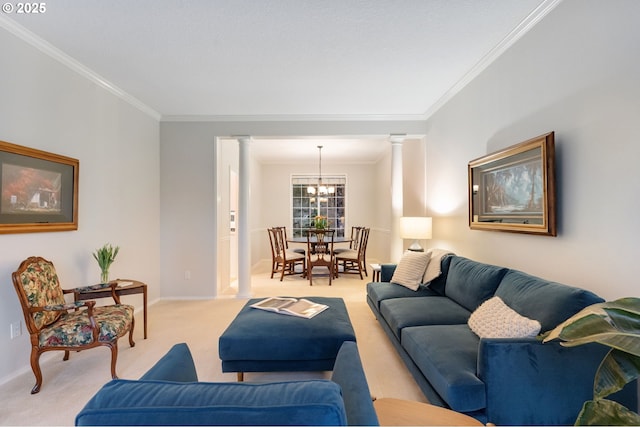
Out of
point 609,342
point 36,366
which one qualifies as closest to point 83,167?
point 36,366

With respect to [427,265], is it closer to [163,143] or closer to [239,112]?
[239,112]

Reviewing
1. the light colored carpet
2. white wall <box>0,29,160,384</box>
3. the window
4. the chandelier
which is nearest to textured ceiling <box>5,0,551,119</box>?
white wall <box>0,29,160,384</box>

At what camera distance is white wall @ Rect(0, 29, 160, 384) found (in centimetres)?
233

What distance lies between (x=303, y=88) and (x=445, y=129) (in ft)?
6.12

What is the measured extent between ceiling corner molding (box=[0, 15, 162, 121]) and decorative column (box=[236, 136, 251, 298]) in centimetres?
139

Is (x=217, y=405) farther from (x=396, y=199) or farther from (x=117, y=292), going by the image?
(x=396, y=199)

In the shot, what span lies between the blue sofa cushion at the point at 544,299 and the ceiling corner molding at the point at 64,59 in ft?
13.6

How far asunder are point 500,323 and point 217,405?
1753 mm

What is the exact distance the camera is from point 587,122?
72.8 inches

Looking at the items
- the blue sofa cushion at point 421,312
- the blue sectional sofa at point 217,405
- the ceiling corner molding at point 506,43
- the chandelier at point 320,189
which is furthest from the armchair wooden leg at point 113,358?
the chandelier at point 320,189

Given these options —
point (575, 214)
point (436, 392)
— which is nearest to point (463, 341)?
point (436, 392)

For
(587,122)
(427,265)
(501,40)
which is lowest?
(427,265)

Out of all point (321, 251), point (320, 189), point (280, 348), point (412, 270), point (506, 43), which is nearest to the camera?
point (280, 348)

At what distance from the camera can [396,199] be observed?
4633 mm
